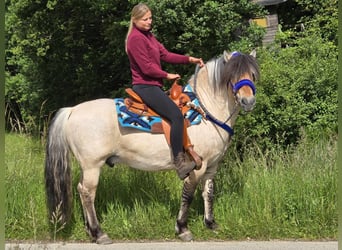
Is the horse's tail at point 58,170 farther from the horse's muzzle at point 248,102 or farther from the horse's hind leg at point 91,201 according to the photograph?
the horse's muzzle at point 248,102

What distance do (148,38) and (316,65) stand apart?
15.4 feet

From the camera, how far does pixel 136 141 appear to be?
505 centimetres

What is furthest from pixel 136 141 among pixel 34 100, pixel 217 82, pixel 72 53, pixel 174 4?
pixel 34 100

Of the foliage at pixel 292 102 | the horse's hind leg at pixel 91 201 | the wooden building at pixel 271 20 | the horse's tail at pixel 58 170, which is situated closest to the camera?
the horse's hind leg at pixel 91 201

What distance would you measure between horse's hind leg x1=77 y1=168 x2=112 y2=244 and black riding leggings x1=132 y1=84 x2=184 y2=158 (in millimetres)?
929

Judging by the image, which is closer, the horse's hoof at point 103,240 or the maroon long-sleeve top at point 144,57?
the maroon long-sleeve top at point 144,57

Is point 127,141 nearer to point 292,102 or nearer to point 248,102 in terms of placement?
point 248,102

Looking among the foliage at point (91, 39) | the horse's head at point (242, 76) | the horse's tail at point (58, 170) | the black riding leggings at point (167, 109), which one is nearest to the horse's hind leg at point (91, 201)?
the horse's tail at point (58, 170)

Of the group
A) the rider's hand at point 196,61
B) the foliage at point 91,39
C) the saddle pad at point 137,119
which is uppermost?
the foliage at point 91,39

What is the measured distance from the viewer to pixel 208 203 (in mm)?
5430

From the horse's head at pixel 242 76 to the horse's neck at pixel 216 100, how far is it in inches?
9.0

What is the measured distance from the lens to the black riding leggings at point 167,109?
4.86m

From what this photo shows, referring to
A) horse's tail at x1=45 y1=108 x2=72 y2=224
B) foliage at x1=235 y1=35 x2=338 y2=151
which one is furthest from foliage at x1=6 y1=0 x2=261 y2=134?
horse's tail at x1=45 y1=108 x2=72 y2=224

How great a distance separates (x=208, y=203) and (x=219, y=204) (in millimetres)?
311
